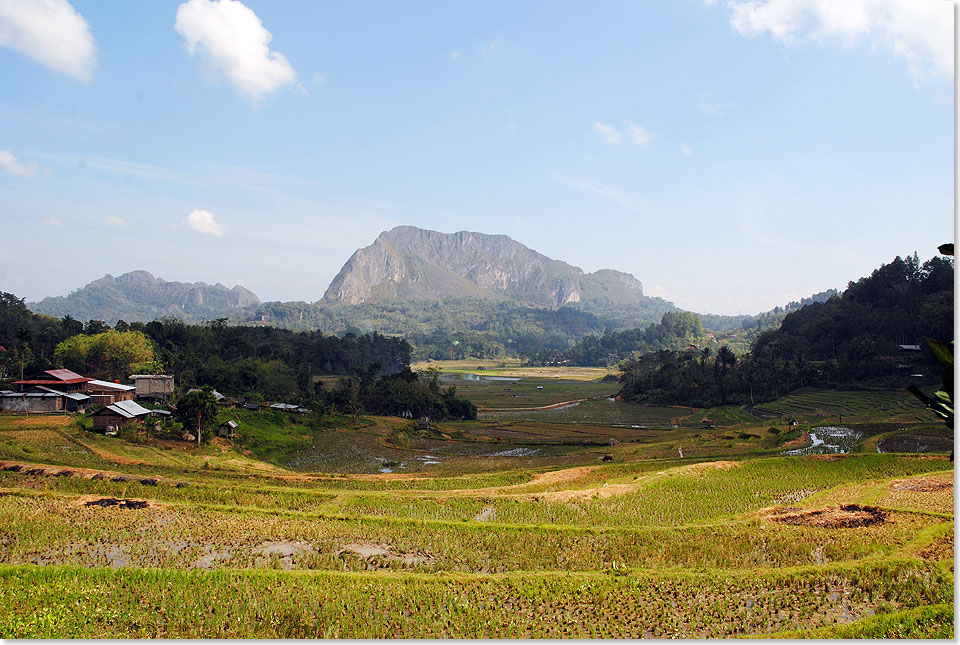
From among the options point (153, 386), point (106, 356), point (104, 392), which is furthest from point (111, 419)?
point (106, 356)

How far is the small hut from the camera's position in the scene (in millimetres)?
33438

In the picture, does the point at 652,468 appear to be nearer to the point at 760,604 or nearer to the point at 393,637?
the point at 760,604

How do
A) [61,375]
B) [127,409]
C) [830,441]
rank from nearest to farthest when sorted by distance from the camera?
[830,441] → [127,409] → [61,375]

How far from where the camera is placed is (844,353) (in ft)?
189

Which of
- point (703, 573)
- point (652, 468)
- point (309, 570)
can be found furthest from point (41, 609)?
point (652, 468)

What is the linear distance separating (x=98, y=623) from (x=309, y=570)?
3.48m

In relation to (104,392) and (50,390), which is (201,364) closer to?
(104,392)

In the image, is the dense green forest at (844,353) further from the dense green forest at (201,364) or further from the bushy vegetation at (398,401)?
the dense green forest at (201,364)

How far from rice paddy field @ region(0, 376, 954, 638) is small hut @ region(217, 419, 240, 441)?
275 inches

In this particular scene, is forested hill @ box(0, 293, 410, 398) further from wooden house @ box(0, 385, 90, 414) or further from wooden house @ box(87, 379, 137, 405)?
wooden house @ box(0, 385, 90, 414)

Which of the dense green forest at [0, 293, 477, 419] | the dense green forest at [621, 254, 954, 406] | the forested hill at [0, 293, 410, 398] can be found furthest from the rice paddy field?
the dense green forest at [621, 254, 954, 406]

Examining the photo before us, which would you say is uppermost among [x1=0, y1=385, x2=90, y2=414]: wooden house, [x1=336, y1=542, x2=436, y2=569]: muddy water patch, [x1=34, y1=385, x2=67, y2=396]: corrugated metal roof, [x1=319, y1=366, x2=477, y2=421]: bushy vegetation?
[x1=34, y1=385, x2=67, y2=396]: corrugated metal roof

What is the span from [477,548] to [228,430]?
82.0 feet

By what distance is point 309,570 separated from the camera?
1116 cm
